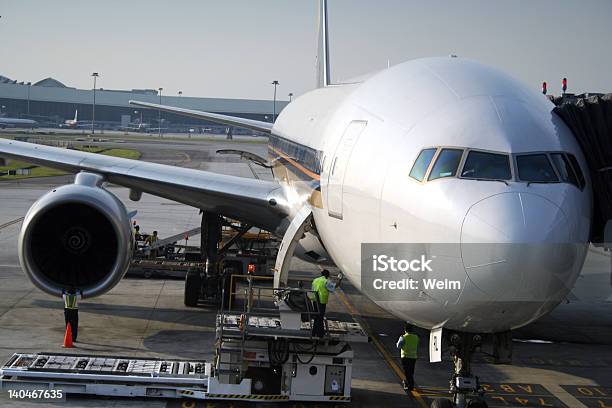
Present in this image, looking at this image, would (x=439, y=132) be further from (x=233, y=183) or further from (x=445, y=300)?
(x=233, y=183)

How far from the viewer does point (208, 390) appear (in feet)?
40.6

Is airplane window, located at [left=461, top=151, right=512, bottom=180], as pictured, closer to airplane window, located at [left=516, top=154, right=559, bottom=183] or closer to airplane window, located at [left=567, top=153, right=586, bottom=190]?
airplane window, located at [left=516, top=154, right=559, bottom=183]

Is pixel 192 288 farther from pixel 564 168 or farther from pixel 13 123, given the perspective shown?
pixel 13 123

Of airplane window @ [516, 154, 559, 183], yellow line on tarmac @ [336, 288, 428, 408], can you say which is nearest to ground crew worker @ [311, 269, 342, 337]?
yellow line on tarmac @ [336, 288, 428, 408]

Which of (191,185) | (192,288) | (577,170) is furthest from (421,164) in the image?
(192,288)

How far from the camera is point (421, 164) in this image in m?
9.63

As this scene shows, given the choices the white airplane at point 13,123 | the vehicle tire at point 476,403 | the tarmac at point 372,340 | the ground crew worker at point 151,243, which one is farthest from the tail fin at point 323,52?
the white airplane at point 13,123

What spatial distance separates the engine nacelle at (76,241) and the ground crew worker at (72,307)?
124 millimetres

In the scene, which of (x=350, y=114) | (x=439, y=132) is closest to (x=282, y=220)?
(x=350, y=114)

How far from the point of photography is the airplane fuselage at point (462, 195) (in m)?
8.52

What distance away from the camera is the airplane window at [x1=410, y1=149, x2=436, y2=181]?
955 cm

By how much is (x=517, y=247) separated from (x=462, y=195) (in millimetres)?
879

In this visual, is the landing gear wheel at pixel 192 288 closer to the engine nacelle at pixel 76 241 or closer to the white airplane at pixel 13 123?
the engine nacelle at pixel 76 241

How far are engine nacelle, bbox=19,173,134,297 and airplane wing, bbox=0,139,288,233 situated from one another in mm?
2040
